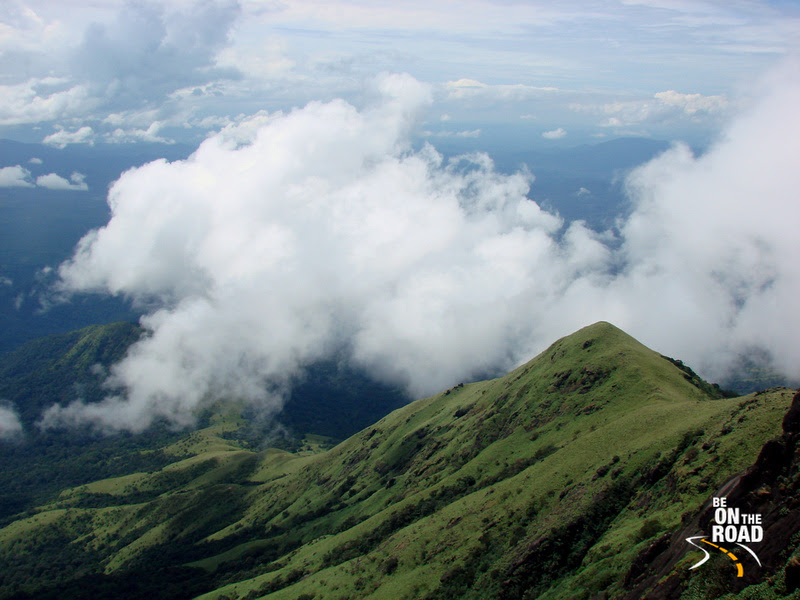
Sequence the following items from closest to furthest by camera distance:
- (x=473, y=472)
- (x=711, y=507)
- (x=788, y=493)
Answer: (x=788, y=493) → (x=711, y=507) → (x=473, y=472)

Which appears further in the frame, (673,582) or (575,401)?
(575,401)

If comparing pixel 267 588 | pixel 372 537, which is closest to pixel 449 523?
pixel 372 537

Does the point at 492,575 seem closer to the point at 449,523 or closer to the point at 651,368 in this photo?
the point at 449,523

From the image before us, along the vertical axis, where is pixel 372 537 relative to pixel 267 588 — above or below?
above

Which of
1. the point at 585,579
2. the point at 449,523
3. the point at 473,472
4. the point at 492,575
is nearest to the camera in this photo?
→ the point at 585,579
